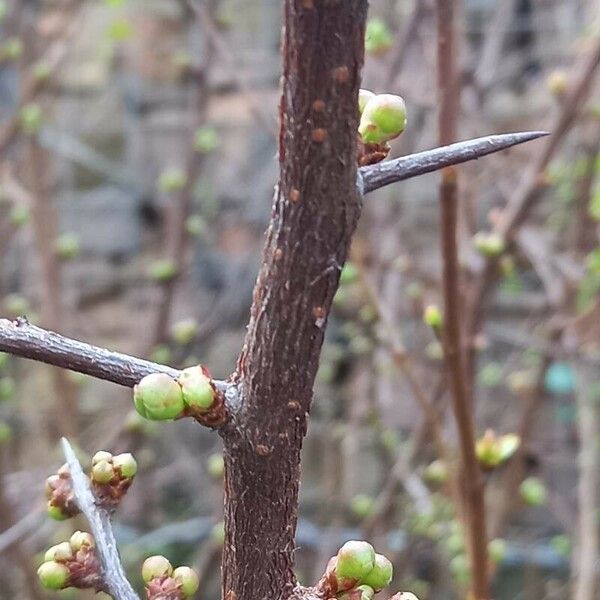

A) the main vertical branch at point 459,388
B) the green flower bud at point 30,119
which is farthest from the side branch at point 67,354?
the green flower bud at point 30,119

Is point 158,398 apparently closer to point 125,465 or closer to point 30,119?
point 125,465

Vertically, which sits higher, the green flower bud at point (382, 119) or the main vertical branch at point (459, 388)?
the main vertical branch at point (459, 388)

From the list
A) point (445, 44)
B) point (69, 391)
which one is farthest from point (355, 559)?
point (69, 391)

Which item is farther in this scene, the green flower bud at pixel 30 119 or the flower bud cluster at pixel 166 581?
the green flower bud at pixel 30 119

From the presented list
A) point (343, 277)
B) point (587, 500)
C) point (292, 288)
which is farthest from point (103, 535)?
point (587, 500)

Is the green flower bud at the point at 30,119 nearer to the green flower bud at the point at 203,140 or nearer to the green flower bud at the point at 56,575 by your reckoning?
the green flower bud at the point at 203,140

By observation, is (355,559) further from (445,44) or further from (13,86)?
(13,86)

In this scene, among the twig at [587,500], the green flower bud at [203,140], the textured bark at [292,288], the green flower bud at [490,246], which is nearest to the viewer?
the textured bark at [292,288]
